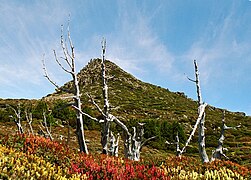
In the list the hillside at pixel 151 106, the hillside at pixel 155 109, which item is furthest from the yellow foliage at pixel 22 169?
the hillside at pixel 151 106

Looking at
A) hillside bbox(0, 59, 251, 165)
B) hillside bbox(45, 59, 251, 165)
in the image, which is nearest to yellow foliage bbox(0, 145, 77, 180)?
hillside bbox(0, 59, 251, 165)

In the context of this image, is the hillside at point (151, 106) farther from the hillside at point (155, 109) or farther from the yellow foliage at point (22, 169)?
the yellow foliage at point (22, 169)

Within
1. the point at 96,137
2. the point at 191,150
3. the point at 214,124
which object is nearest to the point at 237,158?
the point at 191,150

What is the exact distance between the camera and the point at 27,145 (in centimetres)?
848

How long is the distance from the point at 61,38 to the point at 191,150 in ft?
164

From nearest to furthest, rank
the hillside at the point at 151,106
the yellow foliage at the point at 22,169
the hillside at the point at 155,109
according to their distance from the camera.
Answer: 1. the yellow foliage at the point at 22,169
2. the hillside at the point at 155,109
3. the hillside at the point at 151,106

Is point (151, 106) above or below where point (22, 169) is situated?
above

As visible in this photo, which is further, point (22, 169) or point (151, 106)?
point (151, 106)

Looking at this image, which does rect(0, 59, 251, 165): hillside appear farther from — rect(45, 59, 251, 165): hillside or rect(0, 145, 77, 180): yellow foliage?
rect(0, 145, 77, 180): yellow foliage

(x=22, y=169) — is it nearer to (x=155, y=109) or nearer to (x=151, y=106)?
(x=155, y=109)

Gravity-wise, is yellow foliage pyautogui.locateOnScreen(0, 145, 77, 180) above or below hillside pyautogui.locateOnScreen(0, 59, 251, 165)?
below

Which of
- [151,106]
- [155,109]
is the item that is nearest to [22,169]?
[155,109]

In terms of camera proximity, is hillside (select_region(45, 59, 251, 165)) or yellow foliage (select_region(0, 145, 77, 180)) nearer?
yellow foliage (select_region(0, 145, 77, 180))

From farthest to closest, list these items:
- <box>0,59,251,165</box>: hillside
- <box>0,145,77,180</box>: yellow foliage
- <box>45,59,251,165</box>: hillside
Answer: <box>45,59,251,165</box>: hillside → <box>0,59,251,165</box>: hillside → <box>0,145,77,180</box>: yellow foliage
